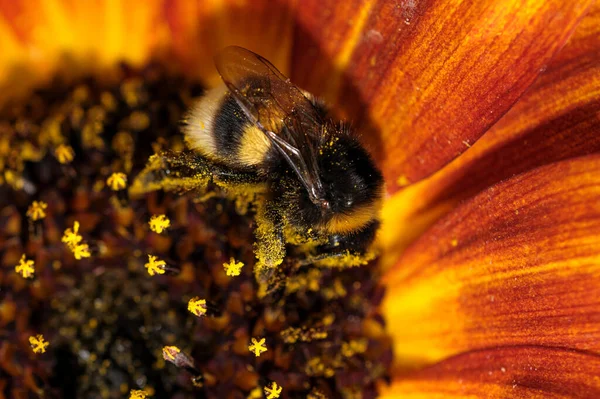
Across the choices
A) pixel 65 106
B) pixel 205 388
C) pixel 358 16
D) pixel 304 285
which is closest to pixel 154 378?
pixel 205 388

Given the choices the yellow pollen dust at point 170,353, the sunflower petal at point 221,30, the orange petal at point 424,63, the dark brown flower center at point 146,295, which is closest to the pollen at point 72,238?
the dark brown flower center at point 146,295

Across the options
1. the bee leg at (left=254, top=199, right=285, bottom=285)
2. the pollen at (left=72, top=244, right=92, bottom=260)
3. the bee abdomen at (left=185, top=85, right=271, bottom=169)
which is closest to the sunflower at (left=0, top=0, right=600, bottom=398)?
the pollen at (left=72, top=244, right=92, bottom=260)

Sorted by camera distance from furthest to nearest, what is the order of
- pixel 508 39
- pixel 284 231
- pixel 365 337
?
pixel 365 337
pixel 284 231
pixel 508 39

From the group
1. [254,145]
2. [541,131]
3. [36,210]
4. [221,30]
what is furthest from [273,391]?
[221,30]

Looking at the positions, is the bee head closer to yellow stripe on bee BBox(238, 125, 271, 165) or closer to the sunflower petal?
yellow stripe on bee BBox(238, 125, 271, 165)

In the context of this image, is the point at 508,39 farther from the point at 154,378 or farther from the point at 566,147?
the point at 154,378

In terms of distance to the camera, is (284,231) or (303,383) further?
(303,383)

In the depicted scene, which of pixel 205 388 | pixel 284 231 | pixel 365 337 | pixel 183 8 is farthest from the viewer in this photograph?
pixel 183 8
